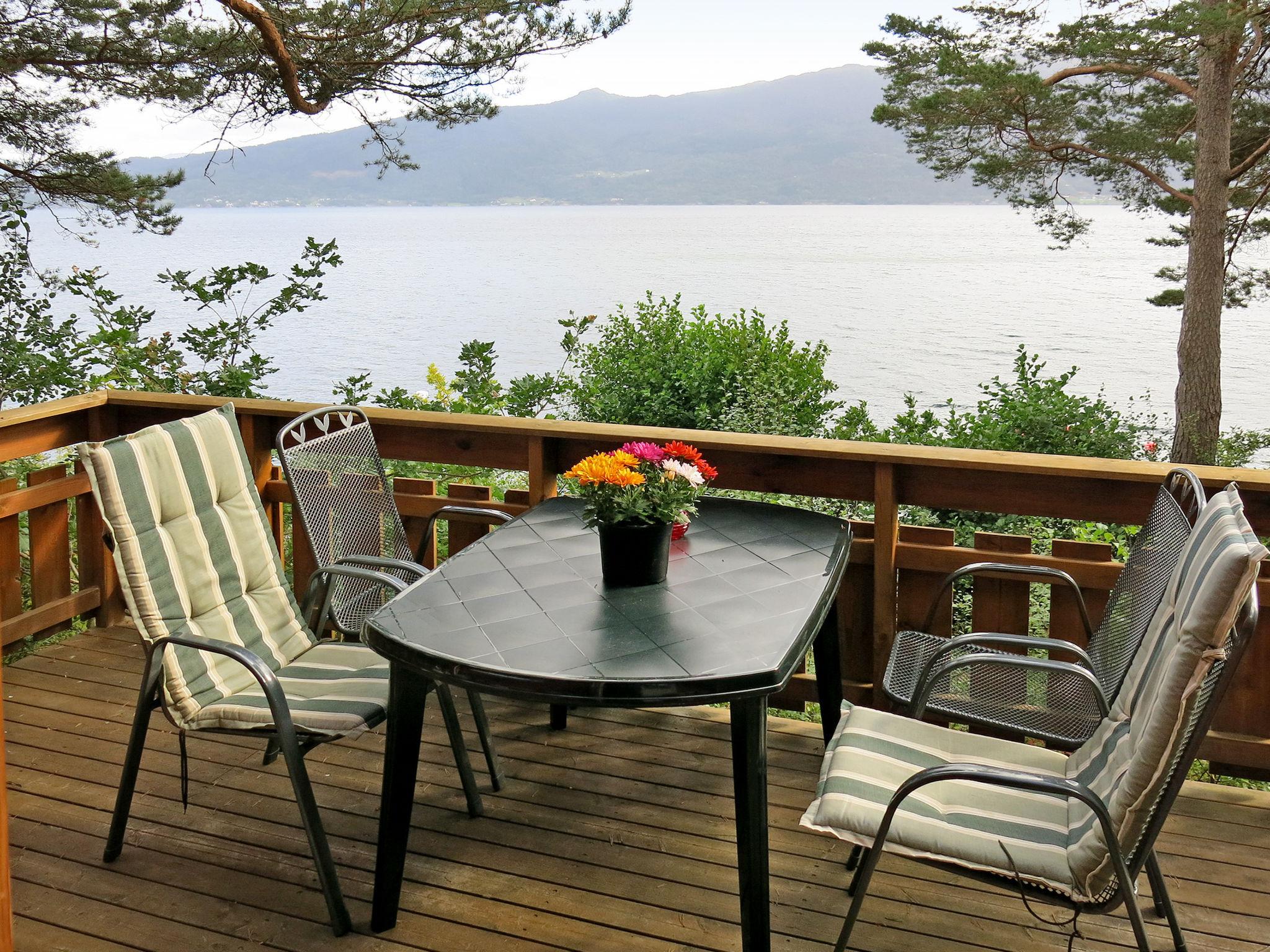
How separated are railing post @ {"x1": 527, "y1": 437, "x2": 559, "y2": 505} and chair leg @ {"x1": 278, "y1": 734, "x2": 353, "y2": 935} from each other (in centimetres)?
132

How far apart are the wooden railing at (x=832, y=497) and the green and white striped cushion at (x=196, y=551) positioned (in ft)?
2.46

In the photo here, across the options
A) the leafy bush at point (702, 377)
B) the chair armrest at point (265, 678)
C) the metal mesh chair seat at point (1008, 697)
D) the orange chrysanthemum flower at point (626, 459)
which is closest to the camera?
the chair armrest at point (265, 678)

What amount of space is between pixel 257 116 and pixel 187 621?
6051 mm

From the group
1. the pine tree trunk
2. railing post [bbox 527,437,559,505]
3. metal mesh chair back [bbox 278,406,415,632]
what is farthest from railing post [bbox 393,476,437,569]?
the pine tree trunk

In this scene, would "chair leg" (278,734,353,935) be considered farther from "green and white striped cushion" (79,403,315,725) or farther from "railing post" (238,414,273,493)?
"railing post" (238,414,273,493)

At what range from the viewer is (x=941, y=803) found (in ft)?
6.57

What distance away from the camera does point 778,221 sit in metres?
62.8

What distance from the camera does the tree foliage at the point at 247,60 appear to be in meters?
7.20

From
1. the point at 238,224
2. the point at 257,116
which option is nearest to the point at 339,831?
the point at 257,116

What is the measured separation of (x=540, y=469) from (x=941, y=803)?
1.74 meters

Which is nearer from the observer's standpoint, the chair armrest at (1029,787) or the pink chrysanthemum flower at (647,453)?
the chair armrest at (1029,787)

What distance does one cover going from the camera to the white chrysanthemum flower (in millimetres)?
2318

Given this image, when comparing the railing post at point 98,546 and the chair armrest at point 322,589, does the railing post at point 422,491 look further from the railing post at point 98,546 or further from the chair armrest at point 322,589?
the railing post at point 98,546

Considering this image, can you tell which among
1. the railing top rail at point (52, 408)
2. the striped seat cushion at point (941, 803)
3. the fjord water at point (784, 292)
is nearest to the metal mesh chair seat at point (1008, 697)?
the striped seat cushion at point (941, 803)
